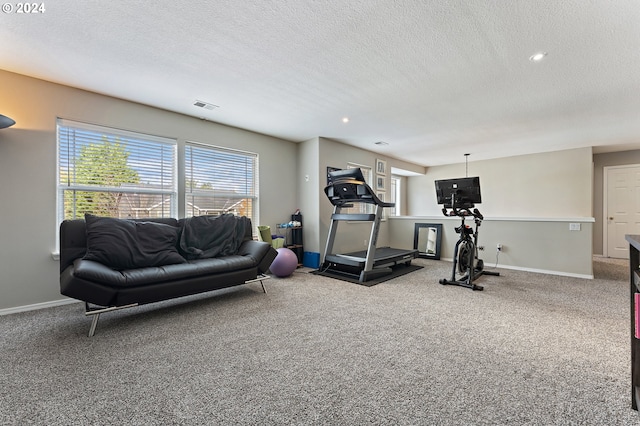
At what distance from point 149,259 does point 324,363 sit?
2.18 meters

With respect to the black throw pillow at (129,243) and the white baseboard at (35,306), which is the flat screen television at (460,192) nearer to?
the black throw pillow at (129,243)

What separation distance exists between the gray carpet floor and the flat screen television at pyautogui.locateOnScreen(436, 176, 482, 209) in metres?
1.55

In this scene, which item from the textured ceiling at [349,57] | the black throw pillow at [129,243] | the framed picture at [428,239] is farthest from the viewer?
the framed picture at [428,239]

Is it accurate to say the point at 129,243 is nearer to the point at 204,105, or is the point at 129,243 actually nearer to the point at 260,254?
the point at 260,254

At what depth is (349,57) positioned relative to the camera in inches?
98.5

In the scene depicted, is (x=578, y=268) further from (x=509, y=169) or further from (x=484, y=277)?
(x=509, y=169)

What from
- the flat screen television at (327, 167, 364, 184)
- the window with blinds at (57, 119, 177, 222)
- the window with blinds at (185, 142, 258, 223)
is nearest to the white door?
the flat screen television at (327, 167, 364, 184)

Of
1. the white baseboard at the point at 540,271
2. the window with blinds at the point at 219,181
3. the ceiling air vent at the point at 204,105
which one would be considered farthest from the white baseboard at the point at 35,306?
the white baseboard at the point at 540,271

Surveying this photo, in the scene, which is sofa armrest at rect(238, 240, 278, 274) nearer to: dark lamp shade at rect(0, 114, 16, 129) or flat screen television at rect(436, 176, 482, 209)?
dark lamp shade at rect(0, 114, 16, 129)

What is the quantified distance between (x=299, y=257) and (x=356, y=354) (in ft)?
10.7

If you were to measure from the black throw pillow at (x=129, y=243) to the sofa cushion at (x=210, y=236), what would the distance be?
0.61 feet

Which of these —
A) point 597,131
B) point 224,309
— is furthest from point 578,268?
point 224,309

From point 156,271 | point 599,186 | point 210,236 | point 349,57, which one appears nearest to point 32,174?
point 156,271

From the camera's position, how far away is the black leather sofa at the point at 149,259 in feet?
7.50
